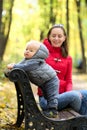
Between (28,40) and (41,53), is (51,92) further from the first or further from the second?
(28,40)

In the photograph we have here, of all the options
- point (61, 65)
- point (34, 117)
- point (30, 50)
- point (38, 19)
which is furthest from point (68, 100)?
point (38, 19)

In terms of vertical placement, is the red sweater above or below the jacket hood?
below

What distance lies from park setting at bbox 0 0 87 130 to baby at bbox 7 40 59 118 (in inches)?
6.3

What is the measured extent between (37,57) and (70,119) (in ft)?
3.04

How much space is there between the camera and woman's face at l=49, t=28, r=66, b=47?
633 centimetres

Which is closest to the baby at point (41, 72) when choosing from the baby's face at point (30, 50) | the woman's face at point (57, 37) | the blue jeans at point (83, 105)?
the baby's face at point (30, 50)

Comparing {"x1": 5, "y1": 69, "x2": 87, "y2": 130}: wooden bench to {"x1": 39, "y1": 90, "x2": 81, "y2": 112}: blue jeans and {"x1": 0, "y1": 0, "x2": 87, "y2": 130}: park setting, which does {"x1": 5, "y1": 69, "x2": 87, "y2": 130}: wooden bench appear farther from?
{"x1": 39, "y1": 90, "x2": 81, "y2": 112}: blue jeans

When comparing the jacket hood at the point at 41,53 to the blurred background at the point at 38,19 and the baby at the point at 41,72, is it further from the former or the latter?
the blurred background at the point at 38,19

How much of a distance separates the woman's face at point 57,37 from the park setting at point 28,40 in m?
0.10

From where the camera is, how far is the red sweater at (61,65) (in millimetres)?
6312

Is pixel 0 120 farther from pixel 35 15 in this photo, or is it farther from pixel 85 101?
pixel 35 15

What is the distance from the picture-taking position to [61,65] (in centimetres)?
632

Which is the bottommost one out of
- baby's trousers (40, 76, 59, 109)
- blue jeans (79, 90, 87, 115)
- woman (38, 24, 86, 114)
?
blue jeans (79, 90, 87, 115)

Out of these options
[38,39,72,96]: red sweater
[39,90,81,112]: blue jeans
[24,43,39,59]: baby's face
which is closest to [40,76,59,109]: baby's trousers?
[39,90,81,112]: blue jeans
